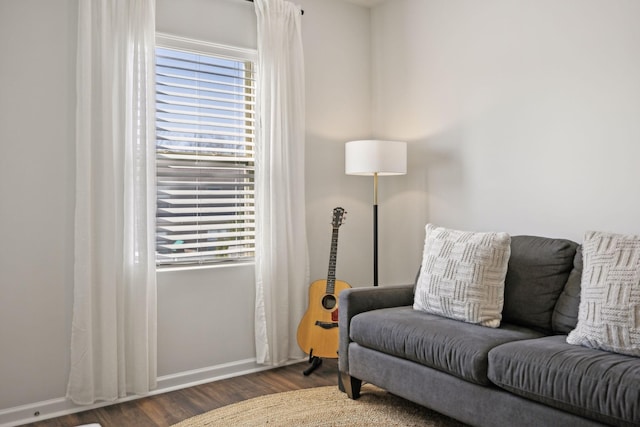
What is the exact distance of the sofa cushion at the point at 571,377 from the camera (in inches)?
76.1

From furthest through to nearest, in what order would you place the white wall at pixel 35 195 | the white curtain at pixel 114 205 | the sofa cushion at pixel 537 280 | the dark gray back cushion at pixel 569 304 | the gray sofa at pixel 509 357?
the white curtain at pixel 114 205
the white wall at pixel 35 195
the sofa cushion at pixel 537 280
the dark gray back cushion at pixel 569 304
the gray sofa at pixel 509 357

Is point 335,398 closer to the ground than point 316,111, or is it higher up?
closer to the ground

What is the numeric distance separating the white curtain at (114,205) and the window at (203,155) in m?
0.20

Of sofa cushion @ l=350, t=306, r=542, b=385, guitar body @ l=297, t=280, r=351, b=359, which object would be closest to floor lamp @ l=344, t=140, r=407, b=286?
guitar body @ l=297, t=280, r=351, b=359

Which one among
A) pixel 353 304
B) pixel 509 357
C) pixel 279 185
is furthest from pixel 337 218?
pixel 509 357

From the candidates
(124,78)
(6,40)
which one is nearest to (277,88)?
(124,78)

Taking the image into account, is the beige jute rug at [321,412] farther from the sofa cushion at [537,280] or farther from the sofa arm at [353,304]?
the sofa cushion at [537,280]

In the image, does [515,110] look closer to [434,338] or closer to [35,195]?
[434,338]

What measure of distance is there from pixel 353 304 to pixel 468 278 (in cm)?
67

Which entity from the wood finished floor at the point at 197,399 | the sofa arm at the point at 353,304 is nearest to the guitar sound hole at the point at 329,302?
the wood finished floor at the point at 197,399

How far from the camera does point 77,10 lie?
3.07m

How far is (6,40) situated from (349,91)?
7.77ft

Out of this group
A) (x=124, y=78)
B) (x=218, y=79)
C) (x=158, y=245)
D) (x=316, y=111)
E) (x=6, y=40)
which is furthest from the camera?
(x=316, y=111)

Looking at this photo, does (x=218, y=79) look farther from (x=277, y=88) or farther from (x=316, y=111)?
(x=316, y=111)
